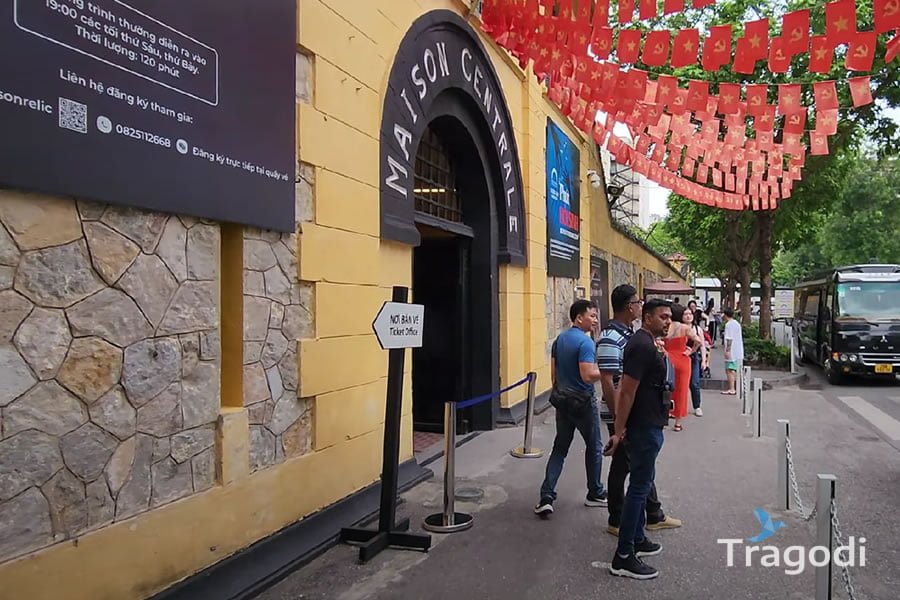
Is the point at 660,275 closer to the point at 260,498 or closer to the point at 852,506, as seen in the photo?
→ the point at 852,506

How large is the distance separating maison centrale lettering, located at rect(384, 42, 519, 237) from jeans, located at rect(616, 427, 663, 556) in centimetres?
313

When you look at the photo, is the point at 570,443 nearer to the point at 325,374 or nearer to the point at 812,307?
the point at 325,374

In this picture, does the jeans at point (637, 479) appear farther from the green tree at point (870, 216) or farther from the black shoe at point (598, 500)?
the green tree at point (870, 216)

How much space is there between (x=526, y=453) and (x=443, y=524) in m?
2.55

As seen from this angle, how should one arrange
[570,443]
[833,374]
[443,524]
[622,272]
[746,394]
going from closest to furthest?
[443,524], [570,443], [746,394], [833,374], [622,272]

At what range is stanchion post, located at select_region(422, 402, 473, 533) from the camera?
523 centimetres

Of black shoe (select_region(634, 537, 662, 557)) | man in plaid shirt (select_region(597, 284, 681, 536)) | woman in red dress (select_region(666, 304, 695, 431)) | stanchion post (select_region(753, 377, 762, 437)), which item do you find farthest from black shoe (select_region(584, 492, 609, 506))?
stanchion post (select_region(753, 377, 762, 437))

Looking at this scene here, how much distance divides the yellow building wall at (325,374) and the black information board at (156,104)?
0.47 meters

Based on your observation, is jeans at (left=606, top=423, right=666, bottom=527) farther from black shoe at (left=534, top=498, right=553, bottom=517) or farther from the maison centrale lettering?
the maison centrale lettering

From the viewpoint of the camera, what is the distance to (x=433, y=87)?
23.7 ft

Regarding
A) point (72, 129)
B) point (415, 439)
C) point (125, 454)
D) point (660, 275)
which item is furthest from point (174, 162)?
point (660, 275)

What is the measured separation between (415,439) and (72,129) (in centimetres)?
625

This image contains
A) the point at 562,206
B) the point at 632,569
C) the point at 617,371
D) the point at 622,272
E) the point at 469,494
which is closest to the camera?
the point at 632,569

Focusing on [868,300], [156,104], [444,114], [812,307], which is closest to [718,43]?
[444,114]
